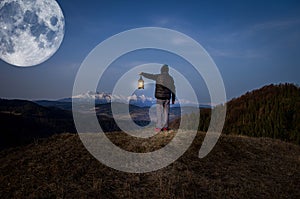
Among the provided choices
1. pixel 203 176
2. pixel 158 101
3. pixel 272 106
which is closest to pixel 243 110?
pixel 272 106

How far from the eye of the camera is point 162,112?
12.5 meters

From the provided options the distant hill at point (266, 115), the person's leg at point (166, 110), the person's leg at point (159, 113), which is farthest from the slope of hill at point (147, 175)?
the distant hill at point (266, 115)

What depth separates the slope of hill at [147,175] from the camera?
7.30 meters

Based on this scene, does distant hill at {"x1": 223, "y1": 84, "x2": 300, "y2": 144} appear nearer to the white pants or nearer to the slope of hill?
the slope of hill

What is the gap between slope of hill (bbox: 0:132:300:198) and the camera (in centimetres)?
730

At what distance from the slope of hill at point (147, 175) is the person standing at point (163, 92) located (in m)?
1.01

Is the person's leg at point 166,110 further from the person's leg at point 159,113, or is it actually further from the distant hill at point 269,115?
the distant hill at point 269,115

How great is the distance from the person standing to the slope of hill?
3.31ft

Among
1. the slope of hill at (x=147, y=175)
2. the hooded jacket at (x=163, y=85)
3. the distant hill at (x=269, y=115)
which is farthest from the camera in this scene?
the distant hill at (x=269, y=115)

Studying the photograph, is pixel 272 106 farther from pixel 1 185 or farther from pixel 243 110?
pixel 1 185

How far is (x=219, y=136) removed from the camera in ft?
43.4

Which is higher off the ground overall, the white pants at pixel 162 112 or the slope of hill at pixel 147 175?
the white pants at pixel 162 112

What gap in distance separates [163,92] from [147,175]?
4688mm

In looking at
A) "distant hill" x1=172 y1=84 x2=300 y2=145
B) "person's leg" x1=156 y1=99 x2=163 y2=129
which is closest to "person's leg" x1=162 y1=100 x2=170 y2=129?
"person's leg" x1=156 y1=99 x2=163 y2=129
